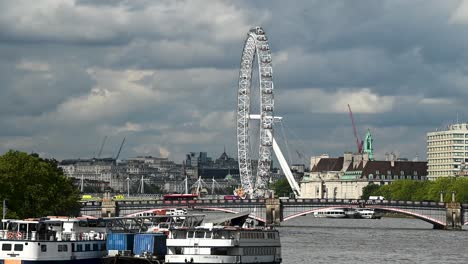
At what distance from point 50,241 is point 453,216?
298 feet

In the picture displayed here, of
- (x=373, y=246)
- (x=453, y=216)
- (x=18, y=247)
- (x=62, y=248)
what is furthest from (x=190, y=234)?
(x=453, y=216)

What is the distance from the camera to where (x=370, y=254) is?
11038 cm

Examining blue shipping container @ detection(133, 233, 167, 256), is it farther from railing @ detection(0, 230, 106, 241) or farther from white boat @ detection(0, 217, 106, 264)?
railing @ detection(0, 230, 106, 241)

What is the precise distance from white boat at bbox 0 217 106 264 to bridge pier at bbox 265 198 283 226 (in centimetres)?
8569

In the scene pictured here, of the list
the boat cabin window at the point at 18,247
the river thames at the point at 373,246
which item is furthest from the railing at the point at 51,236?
the river thames at the point at 373,246

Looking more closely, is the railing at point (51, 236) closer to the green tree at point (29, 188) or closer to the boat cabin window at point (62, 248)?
the boat cabin window at point (62, 248)

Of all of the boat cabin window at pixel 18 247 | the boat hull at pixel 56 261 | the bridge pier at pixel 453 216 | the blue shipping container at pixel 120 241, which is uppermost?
the bridge pier at pixel 453 216

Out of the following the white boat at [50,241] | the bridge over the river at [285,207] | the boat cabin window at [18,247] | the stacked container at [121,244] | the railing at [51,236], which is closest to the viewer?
the white boat at [50,241]

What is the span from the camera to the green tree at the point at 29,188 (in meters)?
117

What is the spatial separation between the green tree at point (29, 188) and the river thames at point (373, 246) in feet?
64.0

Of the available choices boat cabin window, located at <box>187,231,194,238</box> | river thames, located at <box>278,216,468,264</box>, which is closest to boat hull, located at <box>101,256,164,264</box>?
boat cabin window, located at <box>187,231,194,238</box>

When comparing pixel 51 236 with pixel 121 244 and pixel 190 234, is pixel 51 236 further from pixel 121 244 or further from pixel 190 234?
pixel 190 234

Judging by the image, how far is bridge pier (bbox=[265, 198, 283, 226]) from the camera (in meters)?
172

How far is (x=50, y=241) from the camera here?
80812 mm
